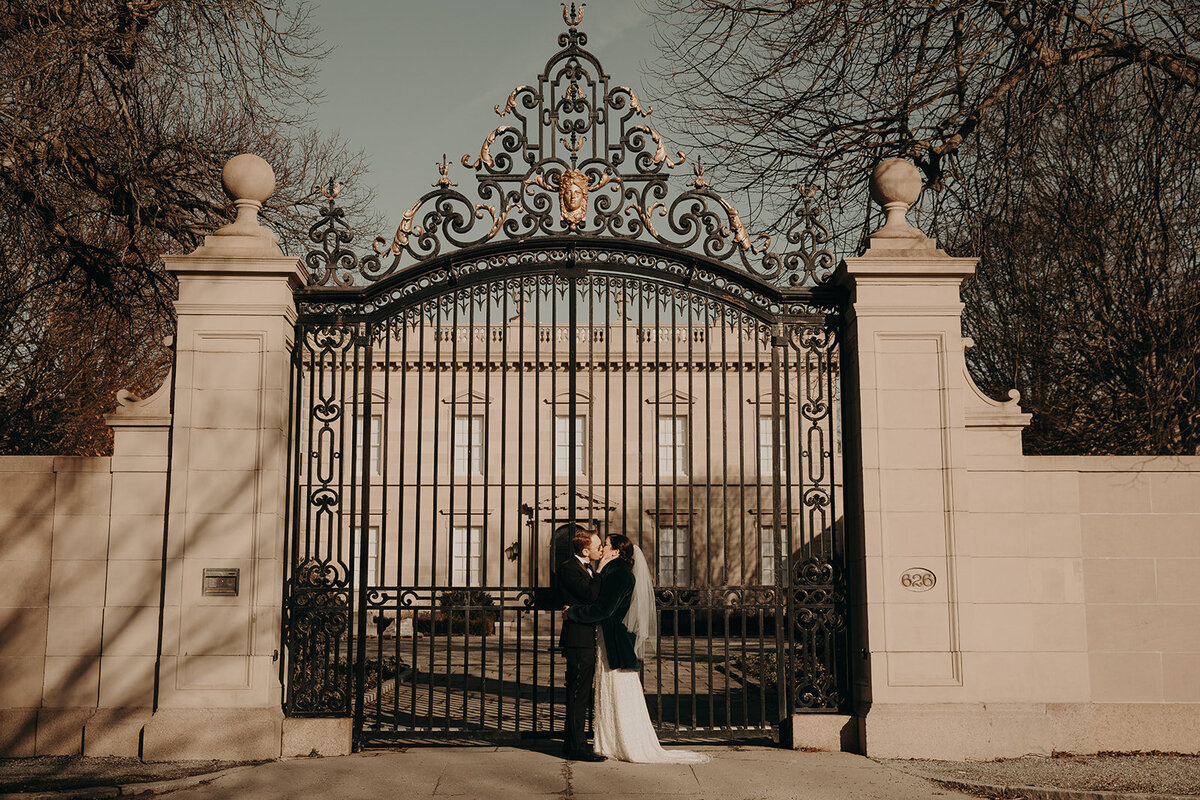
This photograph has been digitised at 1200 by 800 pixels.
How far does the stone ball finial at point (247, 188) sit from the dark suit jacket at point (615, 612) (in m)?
4.11

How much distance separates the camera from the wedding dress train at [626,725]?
27.7ft

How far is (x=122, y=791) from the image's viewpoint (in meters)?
7.29

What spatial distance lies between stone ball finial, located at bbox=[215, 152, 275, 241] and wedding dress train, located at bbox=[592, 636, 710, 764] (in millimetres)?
4764

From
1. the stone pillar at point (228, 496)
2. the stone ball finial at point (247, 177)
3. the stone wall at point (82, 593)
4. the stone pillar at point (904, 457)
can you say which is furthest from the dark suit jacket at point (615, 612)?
the stone ball finial at point (247, 177)

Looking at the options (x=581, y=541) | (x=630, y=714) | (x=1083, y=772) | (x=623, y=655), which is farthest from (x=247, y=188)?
(x=1083, y=772)

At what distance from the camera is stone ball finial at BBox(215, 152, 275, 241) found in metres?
9.12

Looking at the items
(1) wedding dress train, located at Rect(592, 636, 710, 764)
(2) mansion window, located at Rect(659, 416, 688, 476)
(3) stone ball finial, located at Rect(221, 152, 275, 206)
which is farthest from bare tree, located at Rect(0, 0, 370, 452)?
(2) mansion window, located at Rect(659, 416, 688, 476)

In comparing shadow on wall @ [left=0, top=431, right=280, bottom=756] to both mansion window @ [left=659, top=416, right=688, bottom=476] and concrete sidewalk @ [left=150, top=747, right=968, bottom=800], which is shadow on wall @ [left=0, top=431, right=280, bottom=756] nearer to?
concrete sidewalk @ [left=150, top=747, right=968, bottom=800]

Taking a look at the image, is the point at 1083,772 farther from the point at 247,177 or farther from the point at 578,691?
the point at 247,177

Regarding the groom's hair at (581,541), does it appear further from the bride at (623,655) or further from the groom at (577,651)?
the bride at (623,655)

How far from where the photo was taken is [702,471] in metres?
29.7

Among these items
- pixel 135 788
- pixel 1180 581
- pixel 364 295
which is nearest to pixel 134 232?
pixel 364 295

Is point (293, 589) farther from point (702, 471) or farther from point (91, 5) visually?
point (702, 471)

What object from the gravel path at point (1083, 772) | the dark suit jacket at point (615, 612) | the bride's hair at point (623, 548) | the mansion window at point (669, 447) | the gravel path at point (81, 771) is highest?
the mansion window at point (669, 447)
